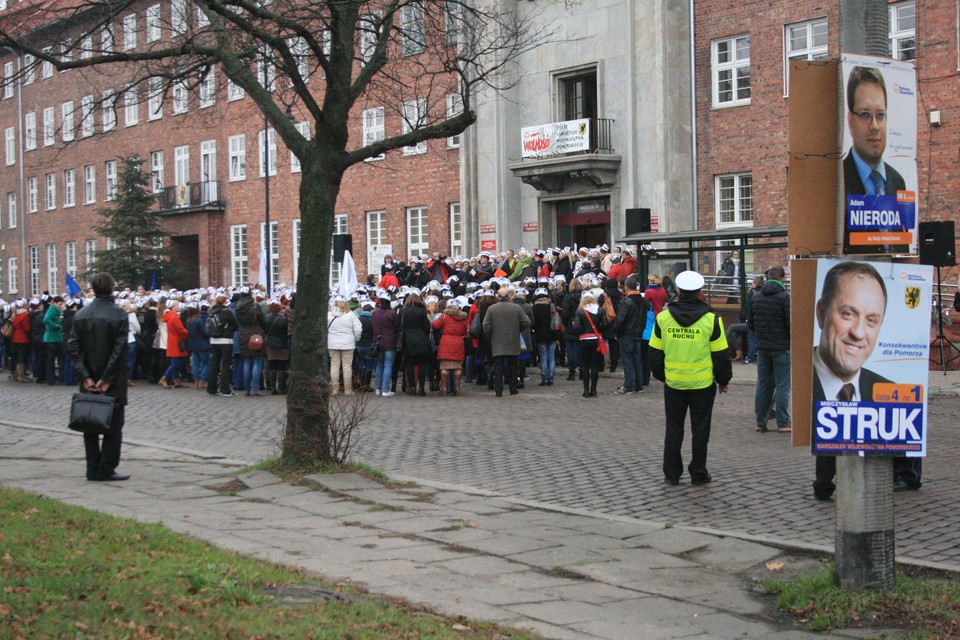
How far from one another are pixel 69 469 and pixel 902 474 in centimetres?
797

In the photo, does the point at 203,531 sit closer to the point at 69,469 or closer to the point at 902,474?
the point at 69,469

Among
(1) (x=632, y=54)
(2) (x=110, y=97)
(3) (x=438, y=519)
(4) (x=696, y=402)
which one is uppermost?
(1) (x=632, y=54)

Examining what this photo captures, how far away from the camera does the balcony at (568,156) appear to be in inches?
1334

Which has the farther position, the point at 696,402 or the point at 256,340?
the point at 256,340

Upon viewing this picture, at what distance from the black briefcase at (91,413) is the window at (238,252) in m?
39.9

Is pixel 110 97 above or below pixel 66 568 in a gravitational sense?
above

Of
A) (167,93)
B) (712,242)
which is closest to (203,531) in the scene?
(167,93)

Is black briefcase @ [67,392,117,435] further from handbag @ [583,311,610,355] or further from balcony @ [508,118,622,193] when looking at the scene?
balcony @ [508,118,622,193]

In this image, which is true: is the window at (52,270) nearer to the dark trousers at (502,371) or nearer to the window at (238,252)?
the window at (238,252)

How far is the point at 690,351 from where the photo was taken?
436 inches

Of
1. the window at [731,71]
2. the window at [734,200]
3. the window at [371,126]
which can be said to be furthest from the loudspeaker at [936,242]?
the window at [371,126]

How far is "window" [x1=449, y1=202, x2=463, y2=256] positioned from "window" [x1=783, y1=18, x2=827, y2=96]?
519 inches

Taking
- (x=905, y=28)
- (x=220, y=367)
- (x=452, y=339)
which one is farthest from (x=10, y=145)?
(x=905, y=28)

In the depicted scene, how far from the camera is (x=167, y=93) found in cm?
1372
